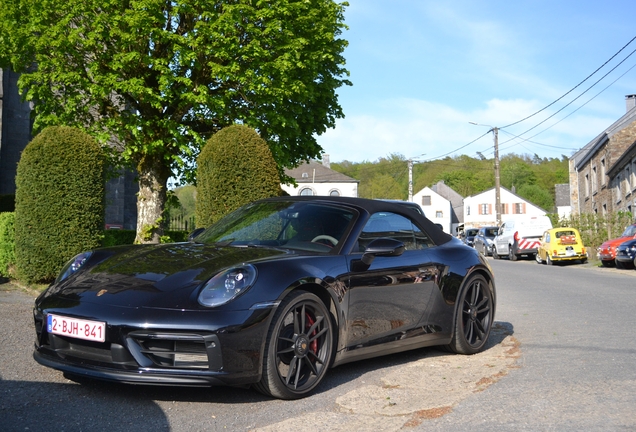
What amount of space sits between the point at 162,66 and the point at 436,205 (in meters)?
87.9

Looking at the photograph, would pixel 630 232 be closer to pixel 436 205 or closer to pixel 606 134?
pixel 606 134

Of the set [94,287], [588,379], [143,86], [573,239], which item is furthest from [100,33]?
[573,239]

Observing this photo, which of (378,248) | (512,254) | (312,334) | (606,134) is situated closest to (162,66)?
(378,248)

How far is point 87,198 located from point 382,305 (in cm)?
712

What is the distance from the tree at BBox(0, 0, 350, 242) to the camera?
694 inches

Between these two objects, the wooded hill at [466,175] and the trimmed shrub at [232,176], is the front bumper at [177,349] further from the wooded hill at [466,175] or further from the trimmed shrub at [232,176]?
the wooded hill at [466,175]

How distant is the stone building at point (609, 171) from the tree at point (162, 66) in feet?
85.9

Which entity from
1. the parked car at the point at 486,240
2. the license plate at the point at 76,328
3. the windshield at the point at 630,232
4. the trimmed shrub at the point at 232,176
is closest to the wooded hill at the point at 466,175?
the parked car at the point at 486,240

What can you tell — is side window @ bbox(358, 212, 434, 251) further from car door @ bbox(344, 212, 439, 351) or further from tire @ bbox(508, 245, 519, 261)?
tire @ bbox(508, 245, 519, 261)

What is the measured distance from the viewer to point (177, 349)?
4.11m

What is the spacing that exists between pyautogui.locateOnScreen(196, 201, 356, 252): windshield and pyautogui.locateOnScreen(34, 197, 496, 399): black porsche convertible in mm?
13

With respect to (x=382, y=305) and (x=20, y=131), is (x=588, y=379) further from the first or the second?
(x=20, y=131)

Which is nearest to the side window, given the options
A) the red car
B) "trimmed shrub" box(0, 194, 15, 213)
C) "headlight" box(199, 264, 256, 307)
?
"headlight" box(199, 264, 256, 307)

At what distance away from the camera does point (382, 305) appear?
17.3 ft
